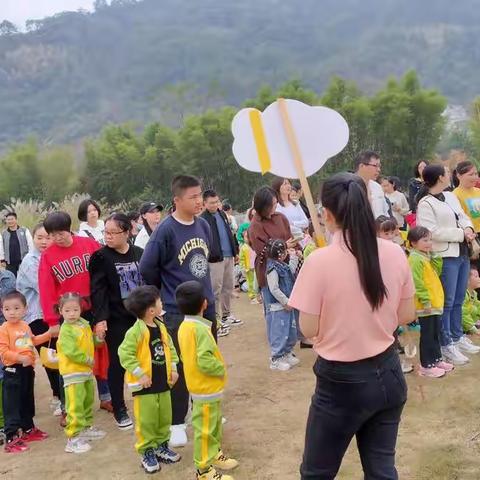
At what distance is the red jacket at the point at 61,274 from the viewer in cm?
355

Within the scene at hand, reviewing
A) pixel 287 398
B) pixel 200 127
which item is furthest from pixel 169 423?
pixel 200 127

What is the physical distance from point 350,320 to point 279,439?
1.74m

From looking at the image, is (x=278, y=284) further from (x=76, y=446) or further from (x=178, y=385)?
(x=76, y=446)

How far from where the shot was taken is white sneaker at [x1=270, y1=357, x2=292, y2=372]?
4.53 m

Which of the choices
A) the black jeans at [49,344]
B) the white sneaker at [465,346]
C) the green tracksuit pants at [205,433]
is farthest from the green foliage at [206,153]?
the green tracksuit pants at [205,433]

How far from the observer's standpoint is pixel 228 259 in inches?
242

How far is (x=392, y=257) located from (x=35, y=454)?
262 cm

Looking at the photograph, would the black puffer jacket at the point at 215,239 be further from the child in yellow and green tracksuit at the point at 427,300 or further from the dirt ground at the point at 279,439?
the child in yellow and green tracksuit at the point at 427,300

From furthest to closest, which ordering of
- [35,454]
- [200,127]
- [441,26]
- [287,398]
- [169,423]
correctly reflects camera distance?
[441,26] → [200,127] → [287,398] → [35,454] → [169,423]

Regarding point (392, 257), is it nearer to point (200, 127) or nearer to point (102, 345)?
point (102, 345)

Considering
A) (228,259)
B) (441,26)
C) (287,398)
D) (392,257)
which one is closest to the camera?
(392,257)

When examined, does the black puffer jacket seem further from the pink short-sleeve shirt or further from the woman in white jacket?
the pink short-sleeve shirt

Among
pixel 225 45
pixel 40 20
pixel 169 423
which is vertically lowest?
pixel 169 423

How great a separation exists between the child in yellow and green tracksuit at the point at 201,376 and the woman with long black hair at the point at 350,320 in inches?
38.7
